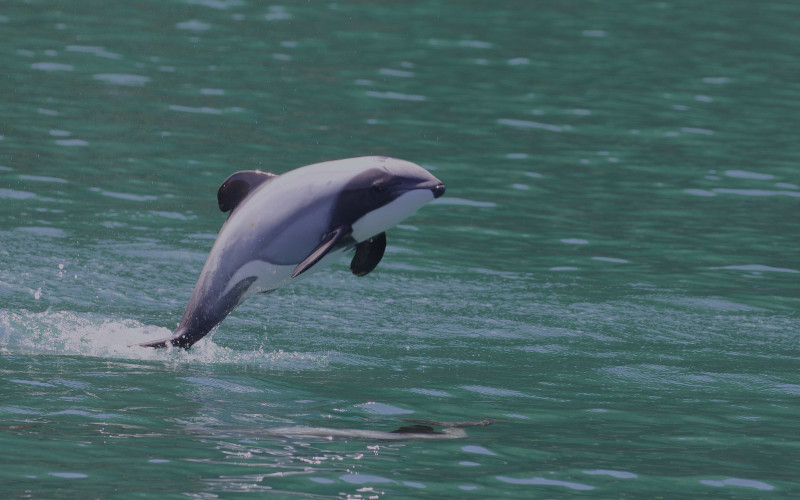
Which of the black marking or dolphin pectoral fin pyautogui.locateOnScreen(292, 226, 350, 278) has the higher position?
dolphin pectoral fin pyautogui.locateOnScreen(292, 226, 350, 278)

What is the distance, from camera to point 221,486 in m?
6.69

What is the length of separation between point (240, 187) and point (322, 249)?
0.88 m

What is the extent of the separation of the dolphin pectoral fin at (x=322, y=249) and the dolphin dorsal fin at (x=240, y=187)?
0.67m

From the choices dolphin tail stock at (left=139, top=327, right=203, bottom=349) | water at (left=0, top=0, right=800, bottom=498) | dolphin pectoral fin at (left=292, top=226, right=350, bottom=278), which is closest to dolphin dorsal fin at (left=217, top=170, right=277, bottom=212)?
dolphin pectoral fin at (left=292, top=226, right=350, bottom=278)

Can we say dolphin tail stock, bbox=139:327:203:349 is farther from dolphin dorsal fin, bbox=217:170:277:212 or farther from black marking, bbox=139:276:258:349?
dolphin dorsal fin, bbox=217:170:277:212

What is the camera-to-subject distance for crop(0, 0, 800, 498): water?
24.8 ft

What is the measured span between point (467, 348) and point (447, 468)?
3.34 meters

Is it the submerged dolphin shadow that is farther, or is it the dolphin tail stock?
the dolphin tail stock

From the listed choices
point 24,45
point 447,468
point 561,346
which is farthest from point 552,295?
point 24,45

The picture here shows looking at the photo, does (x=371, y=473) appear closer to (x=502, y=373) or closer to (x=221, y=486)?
(x=221, y=486)

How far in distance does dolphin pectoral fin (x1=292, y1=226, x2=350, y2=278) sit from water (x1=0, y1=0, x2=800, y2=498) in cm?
91

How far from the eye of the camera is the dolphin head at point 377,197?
27.0ft

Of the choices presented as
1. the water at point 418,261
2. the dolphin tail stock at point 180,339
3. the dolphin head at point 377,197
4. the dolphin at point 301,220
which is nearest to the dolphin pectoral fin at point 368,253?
the dolphin at point 301,220

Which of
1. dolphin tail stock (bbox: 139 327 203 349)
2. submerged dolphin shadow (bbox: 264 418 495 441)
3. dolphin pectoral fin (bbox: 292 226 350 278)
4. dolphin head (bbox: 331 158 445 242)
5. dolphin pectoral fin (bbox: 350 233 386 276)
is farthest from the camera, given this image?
dolphin tail stock (bbox: 139 327 203 349)
